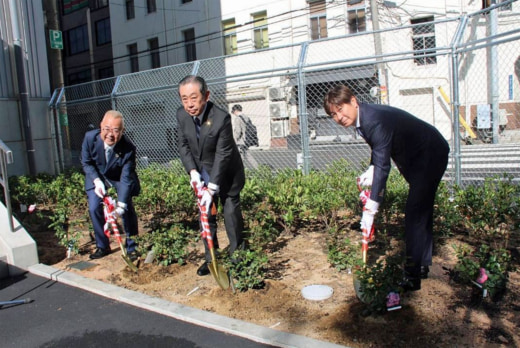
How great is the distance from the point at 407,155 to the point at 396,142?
15 cm

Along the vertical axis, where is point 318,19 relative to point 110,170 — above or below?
above

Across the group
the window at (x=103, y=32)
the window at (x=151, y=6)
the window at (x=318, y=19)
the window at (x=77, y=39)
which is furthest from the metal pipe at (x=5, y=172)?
the window at (x=77, y=39)

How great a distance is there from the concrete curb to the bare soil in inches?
4.8

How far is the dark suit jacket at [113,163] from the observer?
16.2ft

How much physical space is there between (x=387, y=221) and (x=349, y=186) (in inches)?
24.8

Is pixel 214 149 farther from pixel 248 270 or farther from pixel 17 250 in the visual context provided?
pixel 17 250

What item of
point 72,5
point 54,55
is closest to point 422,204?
point 54,55

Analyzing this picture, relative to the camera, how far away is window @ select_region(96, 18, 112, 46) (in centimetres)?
3538

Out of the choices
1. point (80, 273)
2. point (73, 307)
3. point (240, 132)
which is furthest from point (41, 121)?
point (73, 307)

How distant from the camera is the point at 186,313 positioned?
11.4ft

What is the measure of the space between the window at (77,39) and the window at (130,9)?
8447mm

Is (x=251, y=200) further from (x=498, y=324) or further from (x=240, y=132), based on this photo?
(x=240, y=132)

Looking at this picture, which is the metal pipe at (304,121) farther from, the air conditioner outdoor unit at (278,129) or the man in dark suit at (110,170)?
the air conditioner outdoor unit at (278,129)

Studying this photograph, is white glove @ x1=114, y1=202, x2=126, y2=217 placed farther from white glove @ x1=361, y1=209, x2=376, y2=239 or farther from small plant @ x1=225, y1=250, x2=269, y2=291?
white glove @ x1=361, y1=209, x2=376, y2=239
